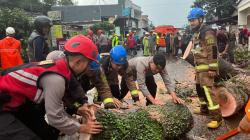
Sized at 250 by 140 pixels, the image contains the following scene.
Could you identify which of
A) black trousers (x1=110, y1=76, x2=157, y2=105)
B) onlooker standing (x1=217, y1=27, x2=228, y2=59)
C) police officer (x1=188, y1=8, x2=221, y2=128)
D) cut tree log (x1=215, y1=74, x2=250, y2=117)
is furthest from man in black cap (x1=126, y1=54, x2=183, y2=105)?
onlooker standing (x1=217, y1=27, x2=228, y2=59)

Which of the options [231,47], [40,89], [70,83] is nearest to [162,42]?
[231,47]

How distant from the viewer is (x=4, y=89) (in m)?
3.00

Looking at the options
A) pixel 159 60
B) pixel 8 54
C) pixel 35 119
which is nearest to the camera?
pixel 35 119

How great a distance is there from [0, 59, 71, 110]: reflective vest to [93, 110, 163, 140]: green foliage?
3.37 ft

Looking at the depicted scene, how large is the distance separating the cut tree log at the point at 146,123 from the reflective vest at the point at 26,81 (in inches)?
40.1

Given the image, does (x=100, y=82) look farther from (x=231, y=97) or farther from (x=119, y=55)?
(x=231, y=97)

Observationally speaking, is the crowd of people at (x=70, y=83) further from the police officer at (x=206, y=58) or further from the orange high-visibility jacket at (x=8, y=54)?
the orange high-visibility jacket at (x=8, y=54)

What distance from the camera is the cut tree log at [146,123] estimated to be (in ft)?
13.1

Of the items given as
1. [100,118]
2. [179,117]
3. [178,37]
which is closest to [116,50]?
[179,117]

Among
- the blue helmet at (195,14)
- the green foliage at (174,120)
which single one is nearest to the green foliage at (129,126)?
the green foliage at (174,120)

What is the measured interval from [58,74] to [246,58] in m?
12.8

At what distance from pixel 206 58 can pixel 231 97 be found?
815 millimetres

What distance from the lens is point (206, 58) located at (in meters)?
6.18

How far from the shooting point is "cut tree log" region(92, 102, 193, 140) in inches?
158
